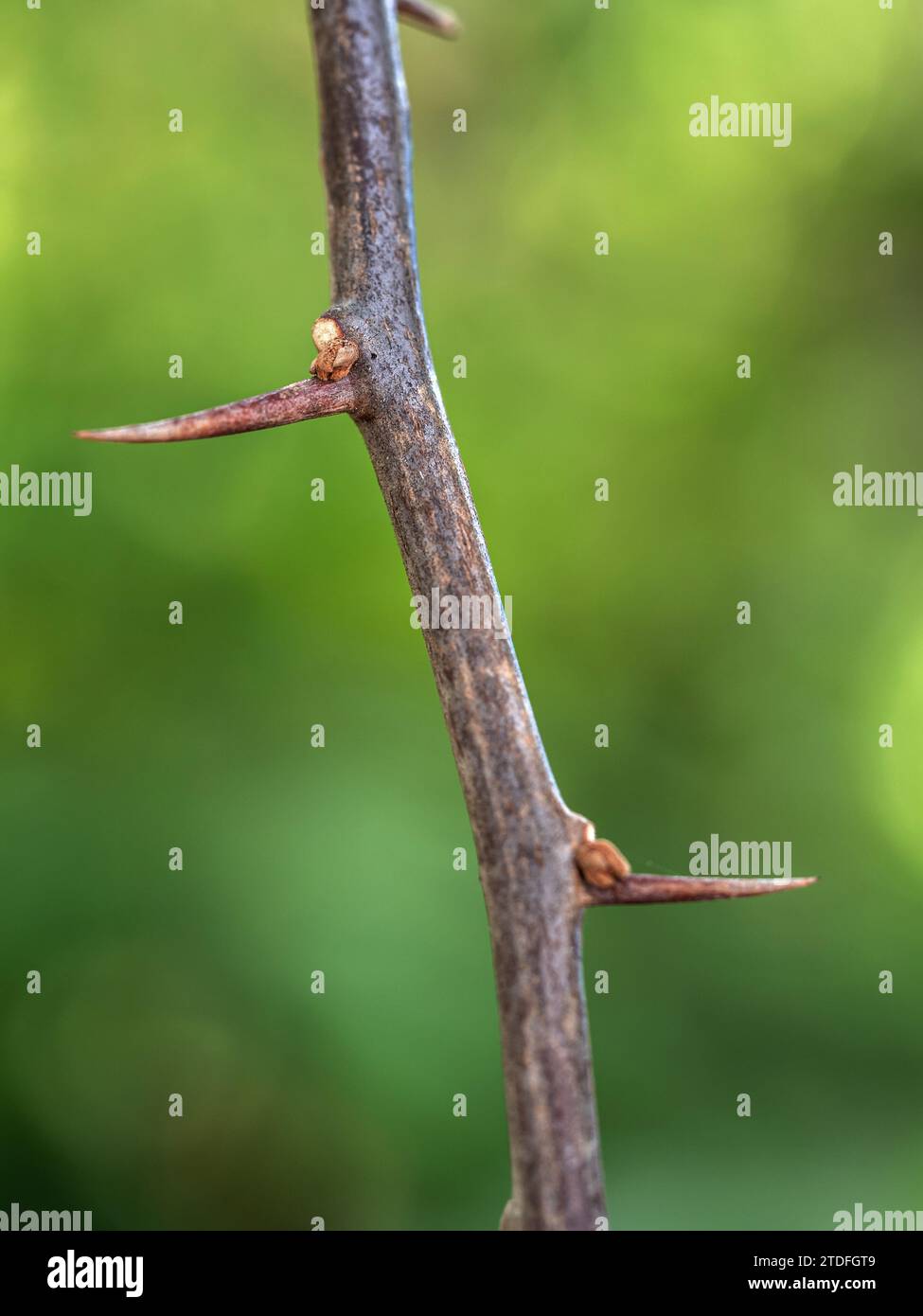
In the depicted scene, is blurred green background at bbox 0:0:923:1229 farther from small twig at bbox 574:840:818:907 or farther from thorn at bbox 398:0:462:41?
small twig at bbox 574:840:818:907

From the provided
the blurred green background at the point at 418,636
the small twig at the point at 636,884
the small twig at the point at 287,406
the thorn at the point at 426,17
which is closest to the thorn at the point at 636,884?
the small twig at the point at 636,884

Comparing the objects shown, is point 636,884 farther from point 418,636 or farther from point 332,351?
point 418,636

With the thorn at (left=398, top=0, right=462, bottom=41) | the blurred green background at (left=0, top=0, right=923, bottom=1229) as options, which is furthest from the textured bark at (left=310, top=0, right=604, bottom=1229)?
the blurred green background at (left=0, top=0, right=923, bottom=1229)

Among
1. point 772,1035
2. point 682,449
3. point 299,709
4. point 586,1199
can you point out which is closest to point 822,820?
point 772,1035

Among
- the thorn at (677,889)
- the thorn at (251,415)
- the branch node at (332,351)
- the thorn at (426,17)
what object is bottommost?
the thorn at (677,889)

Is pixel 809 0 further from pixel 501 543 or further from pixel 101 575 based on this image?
pixel 101 575

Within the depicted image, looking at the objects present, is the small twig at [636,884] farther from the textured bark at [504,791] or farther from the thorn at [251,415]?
the thorn at [251,415]
